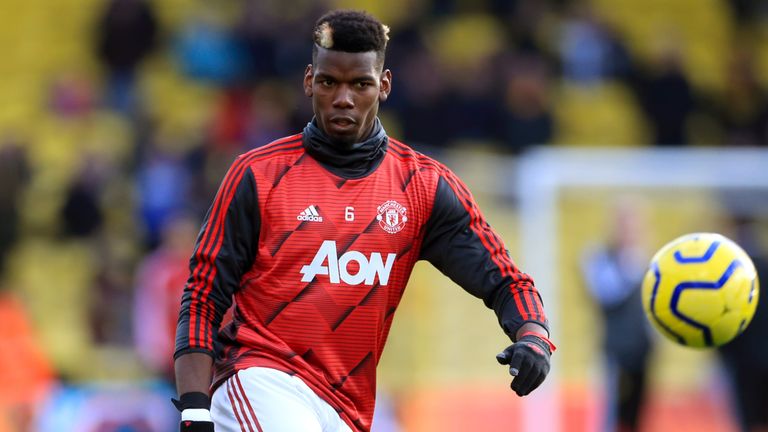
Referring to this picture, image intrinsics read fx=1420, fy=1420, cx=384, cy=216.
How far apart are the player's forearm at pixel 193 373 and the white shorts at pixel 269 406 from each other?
6.2 inches

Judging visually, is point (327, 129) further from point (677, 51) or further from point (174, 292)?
point (677, 51)

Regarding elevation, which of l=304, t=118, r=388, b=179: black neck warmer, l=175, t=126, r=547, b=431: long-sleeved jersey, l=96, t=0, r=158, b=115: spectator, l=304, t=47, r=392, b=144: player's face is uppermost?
l=96, t=0, r=158, b=115: spectator

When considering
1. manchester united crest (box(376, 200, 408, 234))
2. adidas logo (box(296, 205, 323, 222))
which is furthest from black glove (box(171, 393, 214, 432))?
manchester united crest (box(376, 200, 408, 234))

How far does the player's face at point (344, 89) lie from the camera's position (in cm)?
462

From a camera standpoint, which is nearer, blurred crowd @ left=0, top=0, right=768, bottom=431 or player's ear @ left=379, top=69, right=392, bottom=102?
player's ear @ left=379, top=69, right=392, bottom=102

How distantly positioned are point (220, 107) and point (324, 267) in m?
10.1

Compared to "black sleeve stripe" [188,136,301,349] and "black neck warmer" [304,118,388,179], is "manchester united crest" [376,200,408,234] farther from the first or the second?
"black sleeve stripe" [188,136,301,349]

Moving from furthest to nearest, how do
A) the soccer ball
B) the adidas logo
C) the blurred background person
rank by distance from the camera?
the blurred background person, the soccer ball, the adidas logo

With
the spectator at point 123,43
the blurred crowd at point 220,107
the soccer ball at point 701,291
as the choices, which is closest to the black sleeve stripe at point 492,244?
the soccer ball at point 701,291

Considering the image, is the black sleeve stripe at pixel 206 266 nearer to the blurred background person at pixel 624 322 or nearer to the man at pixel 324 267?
the man at pixel 324 267

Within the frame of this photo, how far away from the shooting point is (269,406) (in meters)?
4.51

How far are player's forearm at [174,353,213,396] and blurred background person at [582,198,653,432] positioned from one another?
631 cm

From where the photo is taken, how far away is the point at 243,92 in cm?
1452

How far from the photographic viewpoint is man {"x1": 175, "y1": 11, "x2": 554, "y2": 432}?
454 cm
